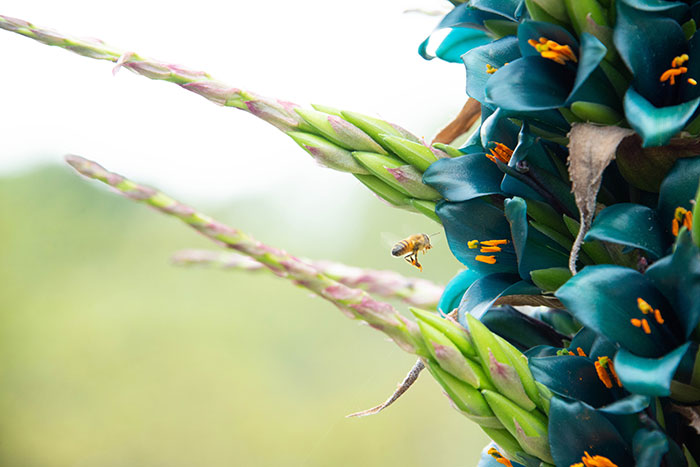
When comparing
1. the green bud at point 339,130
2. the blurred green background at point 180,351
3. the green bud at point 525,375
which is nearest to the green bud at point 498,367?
the green bud at point 525,375

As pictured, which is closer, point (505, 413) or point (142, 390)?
point (505, 413)

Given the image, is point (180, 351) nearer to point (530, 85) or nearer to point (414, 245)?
point (414, 245)

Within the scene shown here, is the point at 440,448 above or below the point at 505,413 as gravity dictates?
below

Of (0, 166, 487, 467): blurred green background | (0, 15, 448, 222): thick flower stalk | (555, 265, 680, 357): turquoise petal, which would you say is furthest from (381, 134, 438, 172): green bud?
(0, 166, 487, 467): blurred green background

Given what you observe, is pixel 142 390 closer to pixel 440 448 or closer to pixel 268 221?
pixel 268 221

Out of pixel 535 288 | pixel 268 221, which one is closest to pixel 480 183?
pixel 535 288

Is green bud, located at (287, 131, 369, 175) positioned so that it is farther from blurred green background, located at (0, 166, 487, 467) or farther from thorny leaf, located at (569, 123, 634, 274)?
blurred green background, located at (0, 166, 487, 467)
